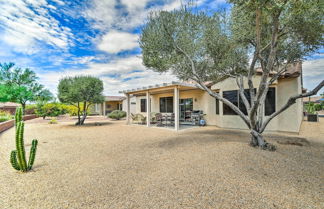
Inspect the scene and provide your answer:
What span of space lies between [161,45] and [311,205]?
22.8 ft

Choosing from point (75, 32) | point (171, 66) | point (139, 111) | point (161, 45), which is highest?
point (75, 32)

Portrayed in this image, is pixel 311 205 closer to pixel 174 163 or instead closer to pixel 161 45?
pixel 174 163

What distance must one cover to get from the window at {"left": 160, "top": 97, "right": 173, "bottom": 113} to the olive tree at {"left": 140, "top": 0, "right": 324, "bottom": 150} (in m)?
6.76

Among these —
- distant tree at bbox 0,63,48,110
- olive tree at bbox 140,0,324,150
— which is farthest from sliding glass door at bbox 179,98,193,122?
distant tree at bbox 0,63,48,110

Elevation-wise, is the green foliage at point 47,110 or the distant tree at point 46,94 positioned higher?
the distant tree at point 46,94

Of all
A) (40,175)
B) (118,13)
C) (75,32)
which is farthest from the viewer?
(75,32)

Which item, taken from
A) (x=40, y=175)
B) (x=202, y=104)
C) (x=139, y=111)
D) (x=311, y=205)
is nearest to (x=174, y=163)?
(x=311, y=205)

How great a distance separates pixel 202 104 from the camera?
1289 centimetres

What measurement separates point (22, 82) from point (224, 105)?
122 ft

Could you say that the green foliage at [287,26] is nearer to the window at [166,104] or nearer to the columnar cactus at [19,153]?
the columnar cactus at [19,153]

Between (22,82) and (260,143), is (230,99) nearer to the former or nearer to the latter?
(260,143)

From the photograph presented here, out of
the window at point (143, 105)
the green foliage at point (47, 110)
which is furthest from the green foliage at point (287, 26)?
the green foliage at point (47, 110)

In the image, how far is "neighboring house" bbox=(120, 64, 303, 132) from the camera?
8672 millimetres

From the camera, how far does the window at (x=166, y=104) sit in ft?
49.0
